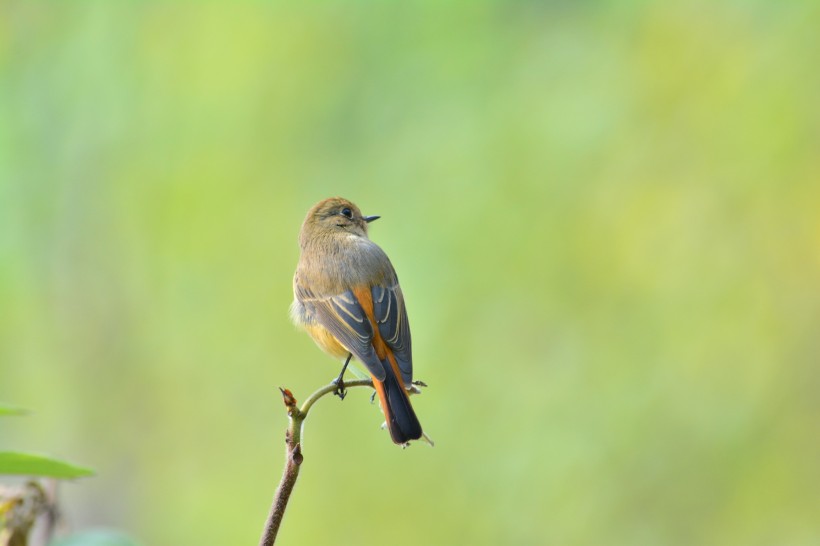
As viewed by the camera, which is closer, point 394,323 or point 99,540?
point 99,540

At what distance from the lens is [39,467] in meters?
1.21

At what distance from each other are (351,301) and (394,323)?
186mm

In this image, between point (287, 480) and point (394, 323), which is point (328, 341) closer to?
point (394, 323)

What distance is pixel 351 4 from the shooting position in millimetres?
6652

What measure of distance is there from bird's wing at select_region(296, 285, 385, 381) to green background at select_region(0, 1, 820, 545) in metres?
2.34

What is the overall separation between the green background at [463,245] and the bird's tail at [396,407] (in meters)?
2.80

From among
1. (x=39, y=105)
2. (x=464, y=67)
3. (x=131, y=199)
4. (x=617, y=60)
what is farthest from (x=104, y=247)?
(x=617, y=60)

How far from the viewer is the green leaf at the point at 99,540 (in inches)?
52.6

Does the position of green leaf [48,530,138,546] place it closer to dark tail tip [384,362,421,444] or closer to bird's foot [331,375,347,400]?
bird's foot [331,375,347,400]

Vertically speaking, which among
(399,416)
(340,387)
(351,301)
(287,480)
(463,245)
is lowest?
(287,480)

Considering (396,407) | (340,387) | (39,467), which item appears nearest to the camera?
(39,467)

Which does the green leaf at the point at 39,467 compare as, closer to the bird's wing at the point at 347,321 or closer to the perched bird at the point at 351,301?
the perched bird at the point at 351,301

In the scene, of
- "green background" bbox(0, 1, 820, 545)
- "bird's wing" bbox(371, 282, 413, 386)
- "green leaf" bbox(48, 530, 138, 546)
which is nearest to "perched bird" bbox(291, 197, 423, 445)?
"bird's wing" bbox(371, 282, 413, 386)

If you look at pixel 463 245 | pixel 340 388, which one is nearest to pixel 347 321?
pixel 340 388
